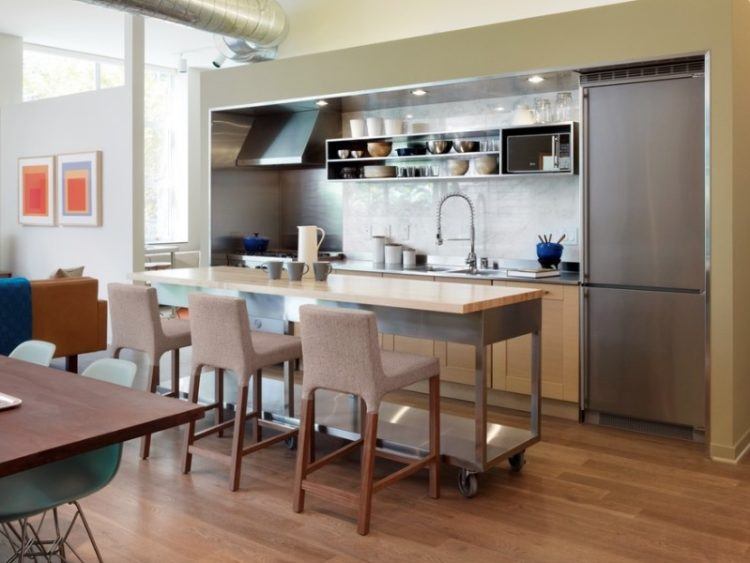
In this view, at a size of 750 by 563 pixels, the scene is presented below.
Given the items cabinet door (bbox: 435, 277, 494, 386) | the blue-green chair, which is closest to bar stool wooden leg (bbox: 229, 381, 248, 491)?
the blue-green chair

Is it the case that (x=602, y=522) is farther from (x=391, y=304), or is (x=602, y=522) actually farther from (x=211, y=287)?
(x=211, y=287)

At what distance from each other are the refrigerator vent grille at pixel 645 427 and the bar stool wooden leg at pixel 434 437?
1.66 metres

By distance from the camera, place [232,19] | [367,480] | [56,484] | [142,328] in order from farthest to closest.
A: [232,19], [142,328], [367,480], [56,484]

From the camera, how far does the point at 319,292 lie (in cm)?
379

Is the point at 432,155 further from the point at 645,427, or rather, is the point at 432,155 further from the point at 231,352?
the point at 231,352

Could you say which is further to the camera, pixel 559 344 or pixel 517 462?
pixel 559 344

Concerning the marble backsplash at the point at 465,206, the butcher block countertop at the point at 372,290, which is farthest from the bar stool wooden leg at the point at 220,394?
the marble backsplash at the point at 465,206

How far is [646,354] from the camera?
15.0 feet

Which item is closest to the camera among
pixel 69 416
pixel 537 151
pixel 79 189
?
pixel 69 416

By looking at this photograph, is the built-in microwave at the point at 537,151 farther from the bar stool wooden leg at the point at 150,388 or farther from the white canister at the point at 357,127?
the bar stool wooden leg at the point at 150,388

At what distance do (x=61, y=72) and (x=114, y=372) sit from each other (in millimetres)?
8291

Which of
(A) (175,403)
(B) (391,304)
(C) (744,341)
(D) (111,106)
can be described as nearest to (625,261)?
(C) (744,341)

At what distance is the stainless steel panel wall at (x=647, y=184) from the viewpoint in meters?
4.34

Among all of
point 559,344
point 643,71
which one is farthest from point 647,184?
point 559,344
